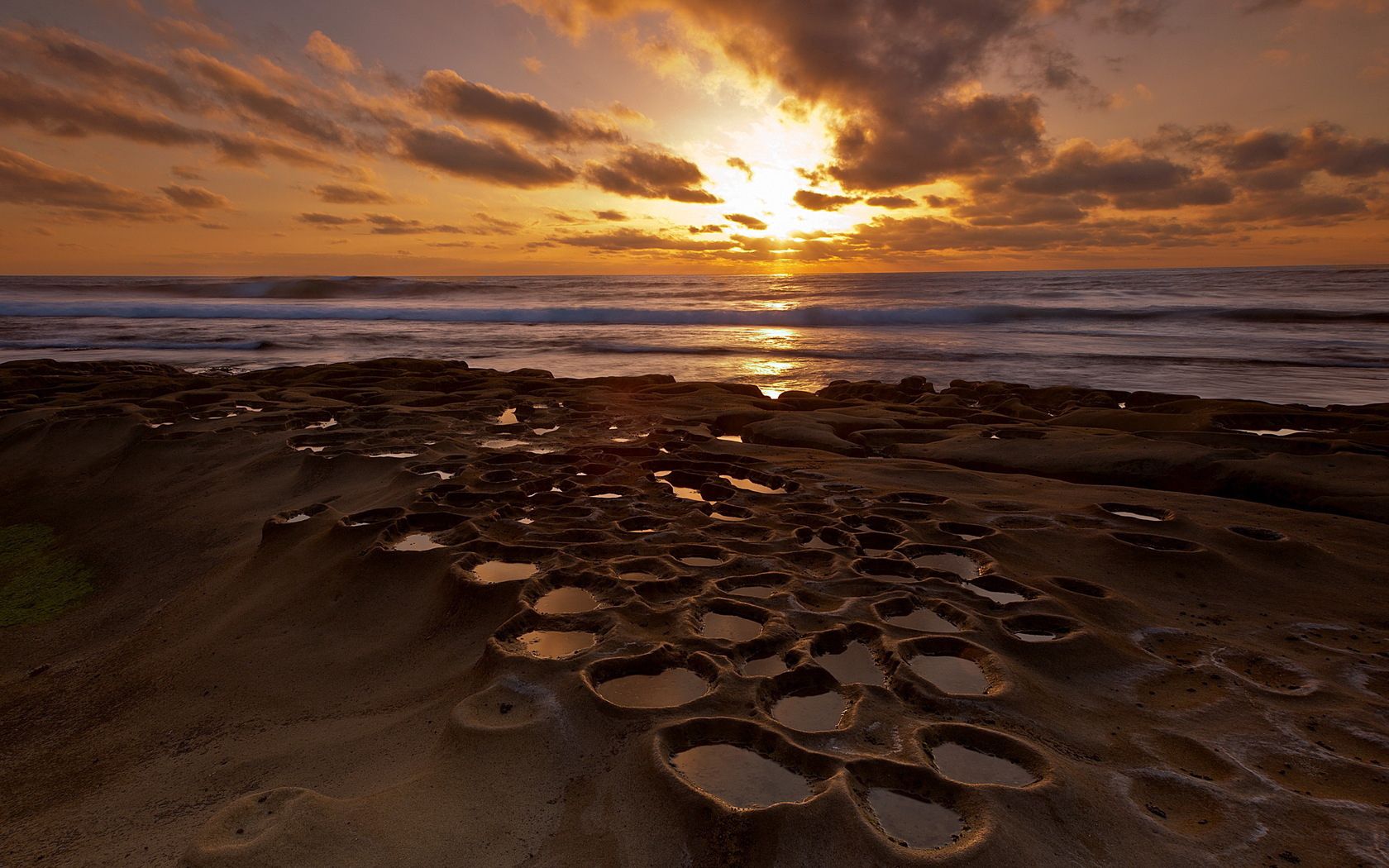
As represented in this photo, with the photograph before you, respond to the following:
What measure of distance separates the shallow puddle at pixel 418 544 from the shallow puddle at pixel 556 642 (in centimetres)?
103

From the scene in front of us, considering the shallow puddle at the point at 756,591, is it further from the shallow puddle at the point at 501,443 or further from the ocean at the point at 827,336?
the ocean at the point at 827,336

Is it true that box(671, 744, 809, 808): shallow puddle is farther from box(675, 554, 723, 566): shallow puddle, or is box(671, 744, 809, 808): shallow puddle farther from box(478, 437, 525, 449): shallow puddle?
box(478, 437, 525, 449): shallow puddle

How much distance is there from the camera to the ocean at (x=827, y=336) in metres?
12.9

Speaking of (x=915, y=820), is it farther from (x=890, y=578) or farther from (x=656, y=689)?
(x=890, y=578)

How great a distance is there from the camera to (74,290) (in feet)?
158

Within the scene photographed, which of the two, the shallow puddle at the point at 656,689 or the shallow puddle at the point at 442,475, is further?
the shallow puddle at the point at 442,475

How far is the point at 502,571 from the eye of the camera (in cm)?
315

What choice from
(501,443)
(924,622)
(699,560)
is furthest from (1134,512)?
(501,443)

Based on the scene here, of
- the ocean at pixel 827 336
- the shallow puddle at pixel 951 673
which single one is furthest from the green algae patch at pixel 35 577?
the ocean at pixel 827 336

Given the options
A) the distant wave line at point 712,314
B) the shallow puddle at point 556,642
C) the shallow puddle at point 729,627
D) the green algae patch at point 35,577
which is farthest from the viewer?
the distant wave line at point 712,314

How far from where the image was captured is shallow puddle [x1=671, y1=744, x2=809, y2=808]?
1.74m

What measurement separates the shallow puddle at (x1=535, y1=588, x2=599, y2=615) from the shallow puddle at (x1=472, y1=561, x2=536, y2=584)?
0.19 metres

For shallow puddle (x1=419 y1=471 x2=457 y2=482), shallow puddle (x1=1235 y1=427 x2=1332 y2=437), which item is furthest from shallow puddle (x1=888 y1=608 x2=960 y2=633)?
shallow puddle (x1=1235 y1=427 x2=1332 y2=437)

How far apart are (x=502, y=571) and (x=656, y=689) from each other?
122 centimetres
